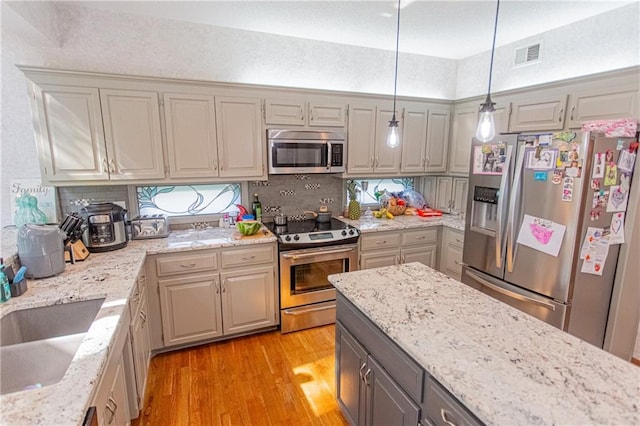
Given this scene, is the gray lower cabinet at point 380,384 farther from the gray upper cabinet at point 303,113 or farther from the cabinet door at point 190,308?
the gray upper cabinet at point 303,113

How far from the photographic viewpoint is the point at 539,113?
9.17 feet

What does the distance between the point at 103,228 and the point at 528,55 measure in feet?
13.6

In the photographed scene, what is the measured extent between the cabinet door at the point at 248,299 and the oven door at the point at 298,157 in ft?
3.19

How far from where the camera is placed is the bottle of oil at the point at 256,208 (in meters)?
3.17

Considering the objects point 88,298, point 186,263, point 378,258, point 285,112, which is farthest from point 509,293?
point 88,298

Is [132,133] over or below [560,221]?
over

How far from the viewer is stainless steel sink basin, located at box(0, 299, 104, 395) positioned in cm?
130

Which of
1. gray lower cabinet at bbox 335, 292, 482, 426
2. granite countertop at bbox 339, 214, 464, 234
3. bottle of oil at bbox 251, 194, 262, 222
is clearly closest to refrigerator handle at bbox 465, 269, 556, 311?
granite countertop at bbox 339, 214, 464, 234

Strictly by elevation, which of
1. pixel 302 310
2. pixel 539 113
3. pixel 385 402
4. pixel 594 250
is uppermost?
pixel 539 113

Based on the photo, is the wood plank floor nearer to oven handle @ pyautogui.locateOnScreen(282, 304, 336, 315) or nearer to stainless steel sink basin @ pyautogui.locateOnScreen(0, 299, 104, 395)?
oven handle @ pyautogui.locateOnScreen(282, 304, 336, 315)

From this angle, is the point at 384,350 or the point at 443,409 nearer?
the point at 443,409

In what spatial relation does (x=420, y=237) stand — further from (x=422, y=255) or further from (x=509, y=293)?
(x=509, y=293)

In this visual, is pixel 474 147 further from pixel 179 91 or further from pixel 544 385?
pixel 179 91

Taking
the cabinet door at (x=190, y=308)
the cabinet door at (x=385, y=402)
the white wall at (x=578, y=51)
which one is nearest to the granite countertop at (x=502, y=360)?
the cabinet door at (x=385, y=402)
